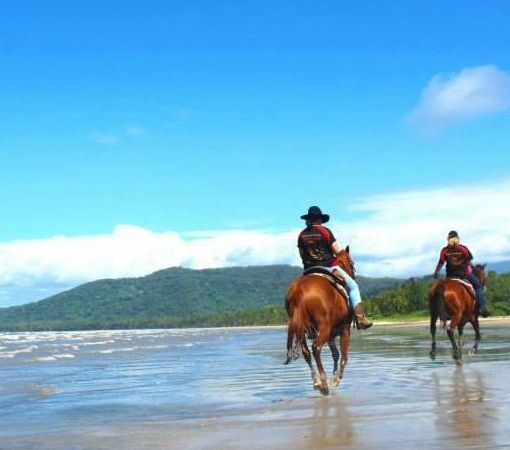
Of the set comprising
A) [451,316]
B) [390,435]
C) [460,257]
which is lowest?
[390,435]

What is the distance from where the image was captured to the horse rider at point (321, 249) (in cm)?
1347

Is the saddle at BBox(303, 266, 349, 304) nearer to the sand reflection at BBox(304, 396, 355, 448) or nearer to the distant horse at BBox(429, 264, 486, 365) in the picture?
the sand reflection at BBox(304, 396, 355, 448)

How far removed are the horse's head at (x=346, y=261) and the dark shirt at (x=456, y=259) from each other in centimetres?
583

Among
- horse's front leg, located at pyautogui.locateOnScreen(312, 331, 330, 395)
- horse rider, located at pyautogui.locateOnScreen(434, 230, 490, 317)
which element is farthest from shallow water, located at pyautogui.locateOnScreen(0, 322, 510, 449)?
horse rider, located at pyautogui.locateOnScreen(434, 230, 490, 317)

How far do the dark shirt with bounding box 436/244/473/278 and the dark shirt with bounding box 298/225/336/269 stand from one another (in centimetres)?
638

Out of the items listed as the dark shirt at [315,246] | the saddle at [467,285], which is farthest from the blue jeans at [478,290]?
the dark shirt at [315,246]

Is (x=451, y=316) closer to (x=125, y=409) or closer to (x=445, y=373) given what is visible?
(x=445, y=373)

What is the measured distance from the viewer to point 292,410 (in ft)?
35.5

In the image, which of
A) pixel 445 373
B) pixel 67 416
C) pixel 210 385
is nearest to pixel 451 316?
pixel 445 373

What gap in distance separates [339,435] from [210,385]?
7.18 m

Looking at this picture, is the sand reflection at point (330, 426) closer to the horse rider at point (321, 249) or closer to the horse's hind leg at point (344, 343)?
the horse's hind leg at point (344, 343)

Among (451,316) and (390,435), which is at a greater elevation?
(451,316)

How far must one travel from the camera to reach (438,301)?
1866cm

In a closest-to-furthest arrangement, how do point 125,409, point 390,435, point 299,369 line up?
1. point 390,435
2. point 125,409
3. point 299,369
